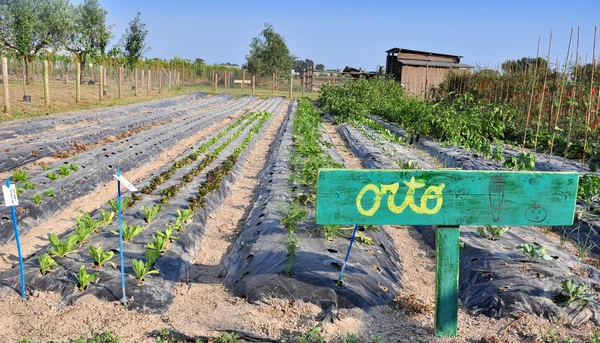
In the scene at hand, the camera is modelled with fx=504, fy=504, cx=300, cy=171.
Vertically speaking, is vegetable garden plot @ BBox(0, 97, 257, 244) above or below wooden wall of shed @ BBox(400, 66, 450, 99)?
below

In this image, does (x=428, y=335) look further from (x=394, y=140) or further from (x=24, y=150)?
(x=394, y=140)

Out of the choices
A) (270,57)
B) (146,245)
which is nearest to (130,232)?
(146,245)

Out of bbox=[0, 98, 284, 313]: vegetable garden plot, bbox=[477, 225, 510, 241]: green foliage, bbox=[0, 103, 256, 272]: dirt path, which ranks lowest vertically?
bbox=[0, 103, 256, 272]: dirt path

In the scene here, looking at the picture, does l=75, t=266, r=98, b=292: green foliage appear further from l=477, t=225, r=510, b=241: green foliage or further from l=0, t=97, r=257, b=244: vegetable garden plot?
l=477, t=225, r=510, b=241: green foliage

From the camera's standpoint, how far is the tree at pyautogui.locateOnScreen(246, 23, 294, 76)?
152 feet

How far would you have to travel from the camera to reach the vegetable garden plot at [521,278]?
376 centimetres

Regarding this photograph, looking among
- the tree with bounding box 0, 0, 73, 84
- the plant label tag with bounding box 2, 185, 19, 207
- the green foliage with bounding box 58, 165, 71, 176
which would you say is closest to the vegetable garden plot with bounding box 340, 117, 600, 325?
the plant label tag with bounding box 2, 185, 19, 207

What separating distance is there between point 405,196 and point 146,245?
3.00 metres

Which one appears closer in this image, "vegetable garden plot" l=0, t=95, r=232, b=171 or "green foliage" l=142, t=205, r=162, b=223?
"green foliage" l=142, t=205, r=162, b=223

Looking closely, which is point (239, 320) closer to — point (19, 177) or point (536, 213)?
point (536, 213)

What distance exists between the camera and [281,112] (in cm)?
2423

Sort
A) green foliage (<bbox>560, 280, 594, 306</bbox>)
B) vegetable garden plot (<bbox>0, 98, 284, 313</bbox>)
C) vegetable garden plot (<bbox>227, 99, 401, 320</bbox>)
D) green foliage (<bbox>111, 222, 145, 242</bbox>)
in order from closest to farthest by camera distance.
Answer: green foliage (<bbox>560, 280, 594, 306</bbox>)
vegetable garden plot (<bbox>227, 99, 401, 320</bbox>)
vegetable garden plot (<bbox>0, 98, 284, 313</bbox>)
green foliage (<bbox>111, 222, 145, 242</bbox>)

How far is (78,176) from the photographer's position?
7887 millimetres

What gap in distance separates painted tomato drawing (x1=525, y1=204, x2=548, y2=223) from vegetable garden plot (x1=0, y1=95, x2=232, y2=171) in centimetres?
829
